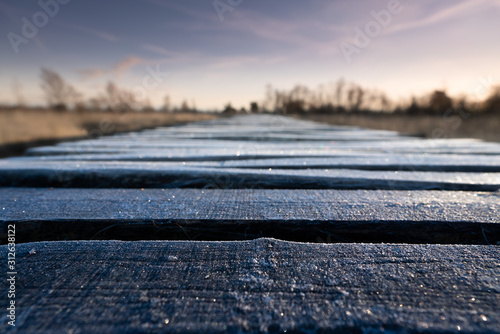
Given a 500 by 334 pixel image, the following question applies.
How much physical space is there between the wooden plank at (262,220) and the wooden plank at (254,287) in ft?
0.34

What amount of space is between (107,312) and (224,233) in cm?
31

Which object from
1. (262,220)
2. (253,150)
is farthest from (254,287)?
(253,150)

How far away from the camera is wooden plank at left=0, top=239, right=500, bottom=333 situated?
1.15ft

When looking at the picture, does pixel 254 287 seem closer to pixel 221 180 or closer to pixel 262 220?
pixel 262 220

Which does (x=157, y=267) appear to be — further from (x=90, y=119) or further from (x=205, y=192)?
(x=90, y=119)

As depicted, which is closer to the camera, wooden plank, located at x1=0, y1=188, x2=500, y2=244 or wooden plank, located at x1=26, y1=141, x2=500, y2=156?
wooden plank, located at x1=0, y1=188, x2=500, y2=244

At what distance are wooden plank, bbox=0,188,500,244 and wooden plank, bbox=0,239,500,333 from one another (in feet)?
0.34

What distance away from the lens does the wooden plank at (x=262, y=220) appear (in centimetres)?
62

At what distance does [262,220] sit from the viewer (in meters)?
0.63

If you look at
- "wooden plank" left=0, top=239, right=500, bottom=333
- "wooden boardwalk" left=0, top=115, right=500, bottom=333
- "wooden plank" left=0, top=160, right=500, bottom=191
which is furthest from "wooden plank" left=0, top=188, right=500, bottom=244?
"wooden plank" left=0, top=160, right=500, bottom=191

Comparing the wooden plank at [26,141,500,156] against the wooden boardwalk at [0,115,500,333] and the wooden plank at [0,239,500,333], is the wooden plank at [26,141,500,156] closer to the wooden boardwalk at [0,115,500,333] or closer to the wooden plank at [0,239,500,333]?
the wooden boardwalk at [0,115,500,333]

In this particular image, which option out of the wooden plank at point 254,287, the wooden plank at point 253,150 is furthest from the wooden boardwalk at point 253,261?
the wooden plank at point 253,150

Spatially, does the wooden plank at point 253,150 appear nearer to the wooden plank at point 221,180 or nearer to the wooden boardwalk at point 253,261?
the wooden plank at point 221,180

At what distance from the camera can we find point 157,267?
46 cm
